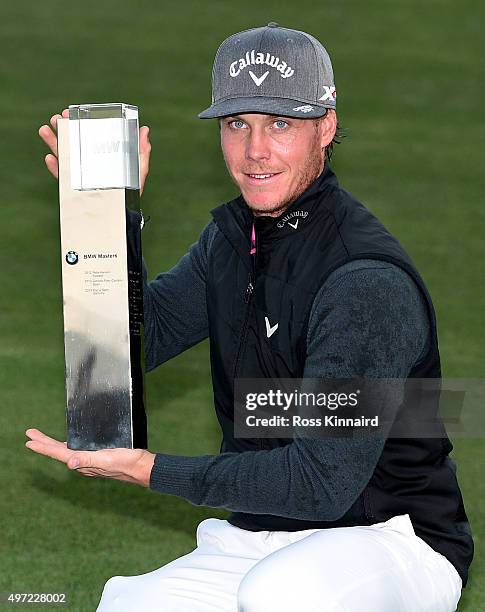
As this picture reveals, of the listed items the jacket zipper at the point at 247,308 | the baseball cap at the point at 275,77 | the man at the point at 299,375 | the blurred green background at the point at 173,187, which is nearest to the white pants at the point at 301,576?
the man at the point at 299,375

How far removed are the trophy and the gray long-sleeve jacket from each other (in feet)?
0.96

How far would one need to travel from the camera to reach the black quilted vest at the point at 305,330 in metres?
3.49

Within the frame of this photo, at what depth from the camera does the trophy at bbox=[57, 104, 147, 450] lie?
3.61m

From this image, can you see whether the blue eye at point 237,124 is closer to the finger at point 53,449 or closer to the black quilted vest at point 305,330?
the black quilted vest at point 305,330

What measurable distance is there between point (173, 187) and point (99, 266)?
Result: 664cm

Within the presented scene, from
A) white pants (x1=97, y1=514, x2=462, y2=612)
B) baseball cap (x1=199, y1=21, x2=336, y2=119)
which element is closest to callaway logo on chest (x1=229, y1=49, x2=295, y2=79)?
baseball cap (x1=199, y1=21, x2=336, y2=119)

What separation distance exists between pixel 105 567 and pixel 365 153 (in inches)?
236

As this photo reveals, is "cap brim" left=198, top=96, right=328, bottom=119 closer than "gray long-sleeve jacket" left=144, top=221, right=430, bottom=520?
No

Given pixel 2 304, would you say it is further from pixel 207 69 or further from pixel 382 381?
pixel 382 381

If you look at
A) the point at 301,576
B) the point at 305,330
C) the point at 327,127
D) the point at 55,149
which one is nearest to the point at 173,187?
the point at 55,149

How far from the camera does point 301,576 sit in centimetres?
321

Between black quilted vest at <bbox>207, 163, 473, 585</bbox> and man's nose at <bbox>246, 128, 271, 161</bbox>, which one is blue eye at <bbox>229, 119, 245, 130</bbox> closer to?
man's nose at <bbox>246, 128, 271, 161</bbox>

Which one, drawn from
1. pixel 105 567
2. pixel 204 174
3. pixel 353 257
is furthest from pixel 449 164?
pixel 353 257

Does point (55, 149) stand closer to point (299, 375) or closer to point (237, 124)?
point (237, 124)
